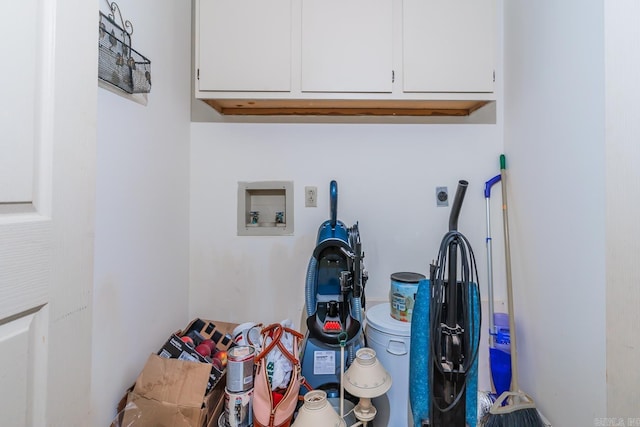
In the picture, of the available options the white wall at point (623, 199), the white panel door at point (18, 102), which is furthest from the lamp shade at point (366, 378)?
the white panel door at point (18, 102)

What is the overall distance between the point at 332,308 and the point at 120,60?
132cm

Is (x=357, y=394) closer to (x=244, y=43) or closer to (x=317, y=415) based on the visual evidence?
(x=317, y=415)

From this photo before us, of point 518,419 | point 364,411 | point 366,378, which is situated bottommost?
point 518,419

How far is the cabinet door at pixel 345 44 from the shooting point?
1490mm

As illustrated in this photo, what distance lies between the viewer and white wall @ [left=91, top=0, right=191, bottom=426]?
1.09m

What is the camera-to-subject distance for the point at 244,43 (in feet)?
4.89

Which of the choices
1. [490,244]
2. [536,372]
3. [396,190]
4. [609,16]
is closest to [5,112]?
[609,16]

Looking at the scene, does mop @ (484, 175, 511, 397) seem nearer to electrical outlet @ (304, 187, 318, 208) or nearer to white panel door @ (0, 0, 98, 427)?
electrical outlet @ (304, 187, 318, 208)

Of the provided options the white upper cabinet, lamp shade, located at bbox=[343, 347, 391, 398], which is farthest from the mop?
lamp shade, located at bbox=[343, 347, 391, 398]

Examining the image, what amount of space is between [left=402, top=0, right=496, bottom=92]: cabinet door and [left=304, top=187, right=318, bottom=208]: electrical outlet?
74 cm

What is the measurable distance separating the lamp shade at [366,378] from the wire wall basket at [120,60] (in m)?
1.39

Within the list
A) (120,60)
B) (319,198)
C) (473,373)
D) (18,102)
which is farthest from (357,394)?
(120,60)

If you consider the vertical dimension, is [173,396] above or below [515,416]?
above

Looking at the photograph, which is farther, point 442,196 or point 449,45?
point 442,196
